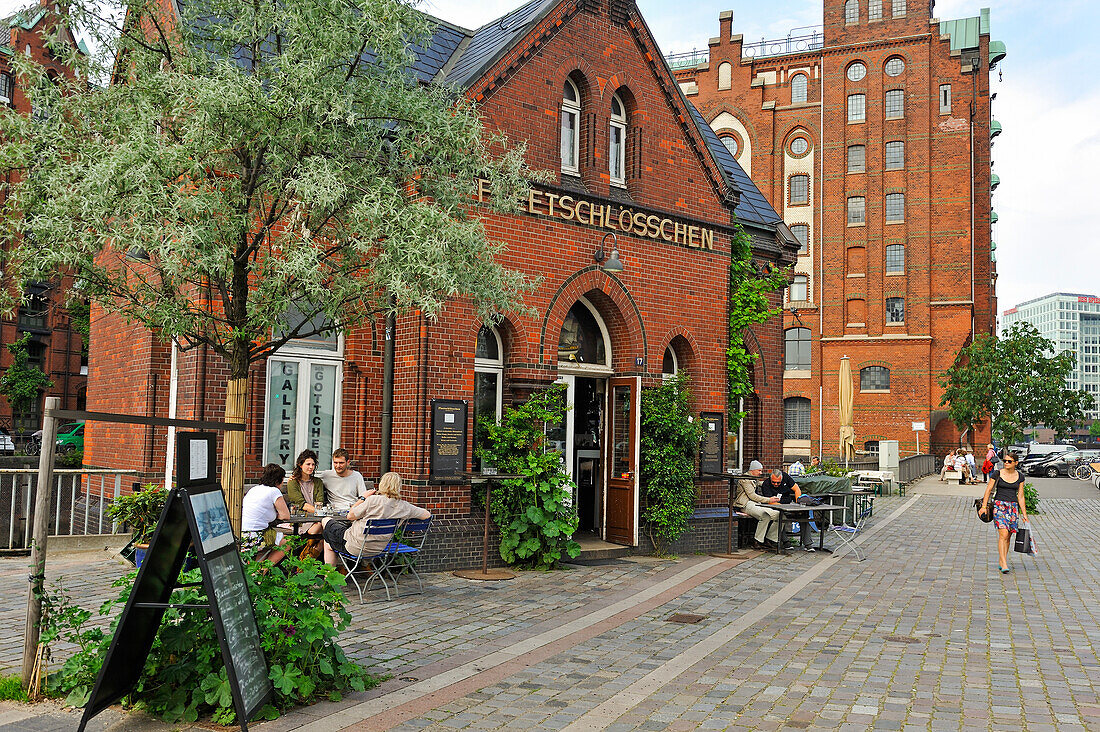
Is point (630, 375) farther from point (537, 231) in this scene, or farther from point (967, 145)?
point (967, 145)

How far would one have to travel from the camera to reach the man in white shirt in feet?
32.8

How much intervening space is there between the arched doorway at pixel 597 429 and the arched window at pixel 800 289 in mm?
34760

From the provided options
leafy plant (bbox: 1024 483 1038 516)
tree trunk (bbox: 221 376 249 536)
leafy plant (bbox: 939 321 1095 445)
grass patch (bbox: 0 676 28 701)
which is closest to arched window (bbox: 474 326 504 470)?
tree trunk (bbox: 221 376 249 536)

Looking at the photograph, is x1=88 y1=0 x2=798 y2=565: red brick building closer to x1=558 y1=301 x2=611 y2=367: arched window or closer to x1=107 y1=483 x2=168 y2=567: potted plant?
x1=558 y1=301 x2=611 y2=367: arched window

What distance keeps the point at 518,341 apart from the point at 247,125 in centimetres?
589

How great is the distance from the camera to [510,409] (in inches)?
451

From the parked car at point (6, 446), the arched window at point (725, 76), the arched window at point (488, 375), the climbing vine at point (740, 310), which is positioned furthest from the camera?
the arched window at point (725, 76)

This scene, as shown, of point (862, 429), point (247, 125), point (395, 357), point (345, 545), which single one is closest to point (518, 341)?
point (395, 357)

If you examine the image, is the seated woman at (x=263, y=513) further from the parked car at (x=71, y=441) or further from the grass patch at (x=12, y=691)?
the parked car at (x=71, y=441)

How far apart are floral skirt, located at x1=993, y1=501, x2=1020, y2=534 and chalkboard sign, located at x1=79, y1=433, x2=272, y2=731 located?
1076cm

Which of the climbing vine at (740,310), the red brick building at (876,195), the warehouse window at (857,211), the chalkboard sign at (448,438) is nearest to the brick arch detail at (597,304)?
the chalkboard sign at (448,438)

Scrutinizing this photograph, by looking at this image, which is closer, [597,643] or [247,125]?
[247,125]

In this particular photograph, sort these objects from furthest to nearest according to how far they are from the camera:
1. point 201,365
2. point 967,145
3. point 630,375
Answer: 1. point 967,145
2. point 630,375
3. point 201,365

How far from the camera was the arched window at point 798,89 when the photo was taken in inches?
1823
